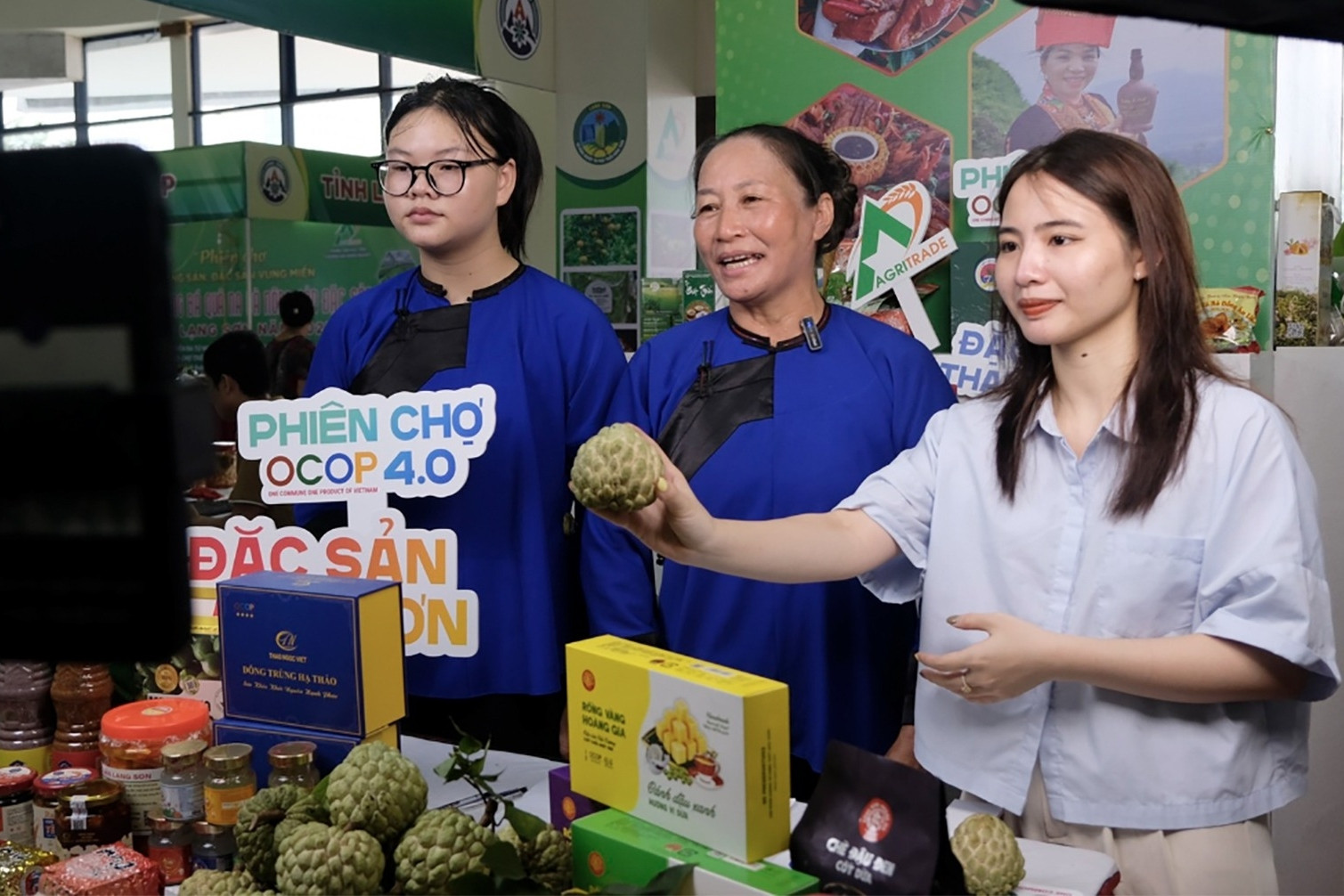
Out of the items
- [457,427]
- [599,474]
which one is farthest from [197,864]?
[457,427]

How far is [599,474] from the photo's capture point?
1492 millimetres

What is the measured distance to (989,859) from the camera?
4.05 feet

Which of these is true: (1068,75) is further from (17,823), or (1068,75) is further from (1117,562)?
(17,823)

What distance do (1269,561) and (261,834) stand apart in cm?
120

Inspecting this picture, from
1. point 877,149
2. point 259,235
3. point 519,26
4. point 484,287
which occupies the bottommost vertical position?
point 484,287

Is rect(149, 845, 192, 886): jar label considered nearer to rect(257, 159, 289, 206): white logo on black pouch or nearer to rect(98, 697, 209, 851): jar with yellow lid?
rect(98, 697, 209, 851): jar with yellow lid

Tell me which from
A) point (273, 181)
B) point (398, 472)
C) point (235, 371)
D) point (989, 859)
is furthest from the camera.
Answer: point (273, 181)

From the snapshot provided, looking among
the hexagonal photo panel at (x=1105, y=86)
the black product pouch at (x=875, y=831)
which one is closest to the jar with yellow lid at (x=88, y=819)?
the black product pouch at (x=875, y=831)

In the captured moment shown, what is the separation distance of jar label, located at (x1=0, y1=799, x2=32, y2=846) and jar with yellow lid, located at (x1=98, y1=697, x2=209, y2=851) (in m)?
0.11

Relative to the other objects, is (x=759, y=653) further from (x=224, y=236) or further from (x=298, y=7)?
(x=224, y=236)

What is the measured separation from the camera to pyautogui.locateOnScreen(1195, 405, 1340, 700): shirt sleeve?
1477mm

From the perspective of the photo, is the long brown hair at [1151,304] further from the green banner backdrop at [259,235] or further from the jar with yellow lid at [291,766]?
the green banner backdrop at [259,235]

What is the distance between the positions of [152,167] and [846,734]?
190 cm

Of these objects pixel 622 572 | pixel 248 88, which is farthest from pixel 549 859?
pixel 248 88
